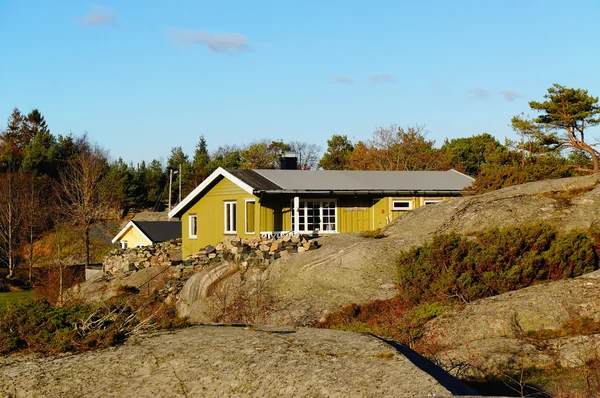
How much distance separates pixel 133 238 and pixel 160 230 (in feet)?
7.54

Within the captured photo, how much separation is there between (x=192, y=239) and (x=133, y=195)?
37805 millimetres

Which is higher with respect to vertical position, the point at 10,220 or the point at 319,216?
the point at 10,220

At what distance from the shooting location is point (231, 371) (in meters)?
5.49

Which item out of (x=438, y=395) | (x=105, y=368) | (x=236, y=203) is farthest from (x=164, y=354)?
(x=236, y=203)

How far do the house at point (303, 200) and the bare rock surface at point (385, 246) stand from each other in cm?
849

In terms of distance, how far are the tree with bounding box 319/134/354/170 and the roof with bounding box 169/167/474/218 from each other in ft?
122

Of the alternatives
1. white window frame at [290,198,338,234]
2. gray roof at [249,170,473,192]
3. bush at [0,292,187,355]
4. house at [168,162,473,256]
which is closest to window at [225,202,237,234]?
house at [168,162,473,256]

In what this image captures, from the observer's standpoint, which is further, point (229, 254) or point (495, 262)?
point (229, 254)

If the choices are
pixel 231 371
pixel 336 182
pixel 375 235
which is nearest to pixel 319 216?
pixel 336 182

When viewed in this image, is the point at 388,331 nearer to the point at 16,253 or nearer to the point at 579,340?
the point at 579,340

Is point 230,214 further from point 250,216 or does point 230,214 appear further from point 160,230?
point 160,230

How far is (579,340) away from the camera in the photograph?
11.5 m

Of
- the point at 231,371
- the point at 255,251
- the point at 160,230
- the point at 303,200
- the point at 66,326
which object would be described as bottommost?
the point at 231,371

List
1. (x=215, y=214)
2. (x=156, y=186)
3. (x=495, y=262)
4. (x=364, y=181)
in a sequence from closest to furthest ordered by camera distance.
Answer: (x=495, y=262) → (x=215, y=214) → (x=364, y=181) → (x=156, y=186)
